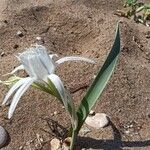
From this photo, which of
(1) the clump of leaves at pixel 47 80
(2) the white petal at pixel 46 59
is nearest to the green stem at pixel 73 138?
(1) the clump of leaves at pixel 47 80

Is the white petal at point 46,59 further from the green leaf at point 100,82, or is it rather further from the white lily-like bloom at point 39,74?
the green leaf at point 100,82

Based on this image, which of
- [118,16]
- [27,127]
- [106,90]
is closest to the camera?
[27,127]

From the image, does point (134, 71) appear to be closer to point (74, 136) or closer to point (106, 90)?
point (106, 90)

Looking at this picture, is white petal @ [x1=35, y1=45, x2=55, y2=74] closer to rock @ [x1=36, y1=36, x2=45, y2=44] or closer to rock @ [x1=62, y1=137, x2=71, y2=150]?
rock @ [x1=62, y1=137, x2=71, y2=150]

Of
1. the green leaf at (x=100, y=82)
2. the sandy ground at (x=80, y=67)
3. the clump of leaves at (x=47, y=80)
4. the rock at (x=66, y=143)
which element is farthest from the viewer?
the sandy ground at (x=80, y=67)

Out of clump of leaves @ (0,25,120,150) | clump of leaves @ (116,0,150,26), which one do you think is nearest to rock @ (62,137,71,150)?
clump of leaves @ (0,25,120,150)

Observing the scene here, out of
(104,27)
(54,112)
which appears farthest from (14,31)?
(54,112)

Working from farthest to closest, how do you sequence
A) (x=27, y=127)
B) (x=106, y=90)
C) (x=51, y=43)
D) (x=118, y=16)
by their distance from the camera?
(x=118, y=16)
(x=51, y=43)
(x=106, y=90)
(x=27, y=127)
